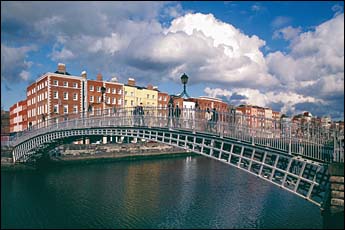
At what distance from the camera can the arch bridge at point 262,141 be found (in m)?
14.1

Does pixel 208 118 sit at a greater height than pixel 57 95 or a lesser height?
lesser

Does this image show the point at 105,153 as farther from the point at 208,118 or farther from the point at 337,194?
the point at 337,194

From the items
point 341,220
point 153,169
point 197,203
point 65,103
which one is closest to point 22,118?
point 65,103

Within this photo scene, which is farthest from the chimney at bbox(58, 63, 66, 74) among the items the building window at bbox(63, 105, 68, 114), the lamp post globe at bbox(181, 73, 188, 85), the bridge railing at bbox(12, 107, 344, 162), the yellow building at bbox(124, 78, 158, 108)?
the lamp post globe at bbox(181, 73, 188, 85)

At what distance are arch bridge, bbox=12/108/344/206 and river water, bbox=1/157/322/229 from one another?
2115 millimetres

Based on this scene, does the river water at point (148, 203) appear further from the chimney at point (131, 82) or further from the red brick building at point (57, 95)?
the chimney at point (131, 82)

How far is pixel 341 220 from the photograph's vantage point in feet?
40.9

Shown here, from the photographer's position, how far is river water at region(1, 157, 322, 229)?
16359mm

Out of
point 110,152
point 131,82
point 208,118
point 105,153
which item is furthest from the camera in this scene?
point 131,82

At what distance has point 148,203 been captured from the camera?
20359 millimetres

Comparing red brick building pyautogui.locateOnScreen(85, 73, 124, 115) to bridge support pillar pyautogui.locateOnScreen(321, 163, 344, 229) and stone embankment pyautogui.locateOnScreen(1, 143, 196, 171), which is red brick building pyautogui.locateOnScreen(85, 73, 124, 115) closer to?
Result: stone embankment pyautogui.locateOnScreen(1, 143, 196, 171)

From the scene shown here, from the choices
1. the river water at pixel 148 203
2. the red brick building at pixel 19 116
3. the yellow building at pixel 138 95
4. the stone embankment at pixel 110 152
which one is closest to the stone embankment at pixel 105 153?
the stone embankment at pixel 110 152

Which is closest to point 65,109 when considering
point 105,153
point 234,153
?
point 105,153

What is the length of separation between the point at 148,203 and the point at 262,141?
28.1 feet
